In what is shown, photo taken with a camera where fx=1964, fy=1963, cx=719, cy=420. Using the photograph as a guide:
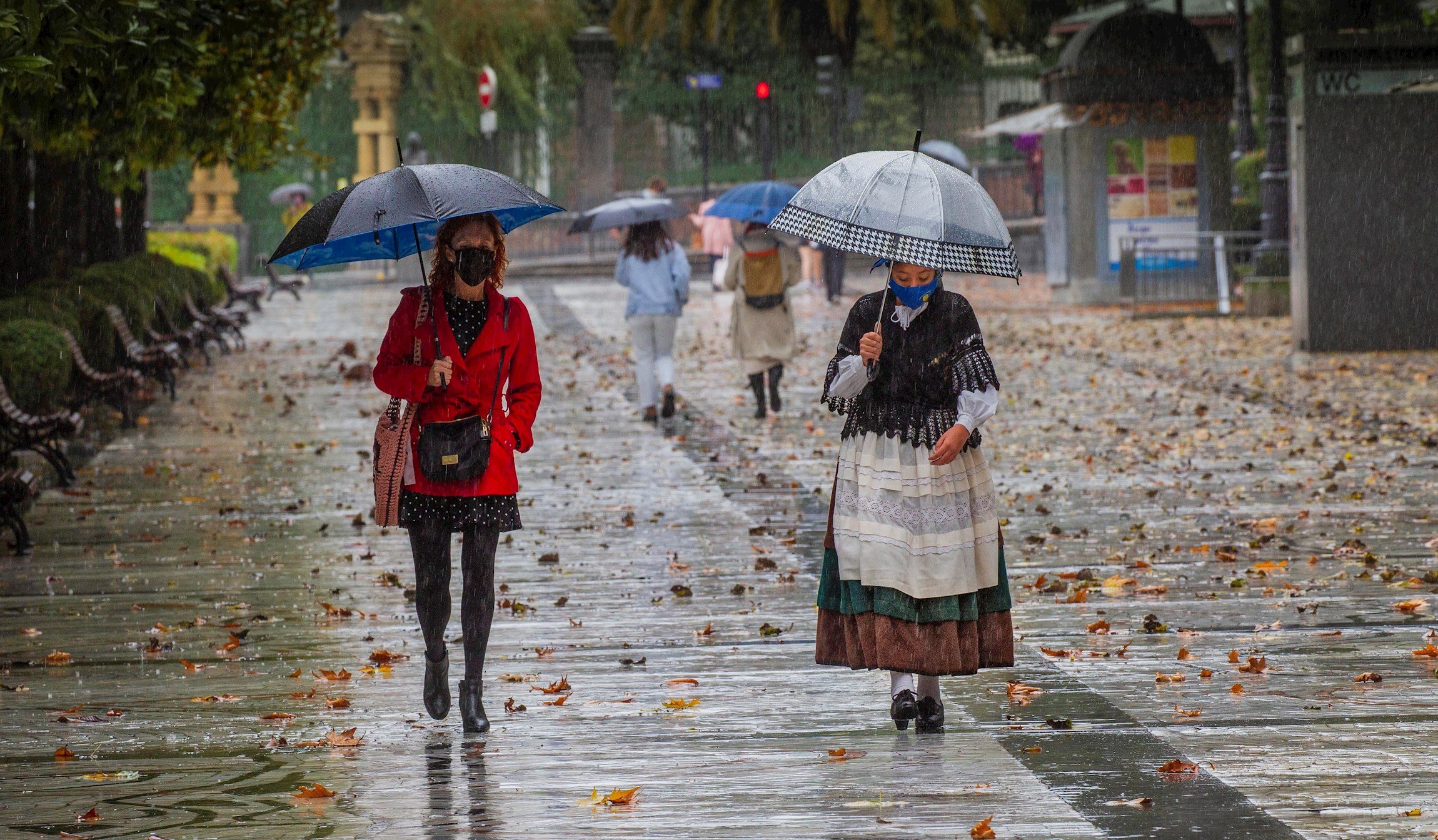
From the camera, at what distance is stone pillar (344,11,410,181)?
40.0 meters

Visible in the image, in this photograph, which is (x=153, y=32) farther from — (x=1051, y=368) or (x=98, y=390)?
(x=1051, y=368)

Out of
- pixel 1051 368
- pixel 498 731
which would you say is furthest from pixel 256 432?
pixel 498 731

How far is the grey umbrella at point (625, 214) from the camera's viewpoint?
47.8ft

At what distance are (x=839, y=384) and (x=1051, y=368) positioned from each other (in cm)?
1323

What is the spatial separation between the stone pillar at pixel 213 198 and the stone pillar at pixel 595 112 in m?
7.12

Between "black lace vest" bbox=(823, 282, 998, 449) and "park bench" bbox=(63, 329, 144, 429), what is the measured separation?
31.8ft

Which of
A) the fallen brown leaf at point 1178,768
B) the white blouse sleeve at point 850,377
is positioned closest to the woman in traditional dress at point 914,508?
the white blouse sleeve at point 850,377

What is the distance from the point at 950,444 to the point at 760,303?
Answer: 9.44m

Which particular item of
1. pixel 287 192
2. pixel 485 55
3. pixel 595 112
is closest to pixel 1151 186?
pixel 595 112

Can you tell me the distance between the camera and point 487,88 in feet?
126

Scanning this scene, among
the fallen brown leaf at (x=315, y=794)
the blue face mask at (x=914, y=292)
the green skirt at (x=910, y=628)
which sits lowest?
the fallen brown leaf at (x=315, y=794)

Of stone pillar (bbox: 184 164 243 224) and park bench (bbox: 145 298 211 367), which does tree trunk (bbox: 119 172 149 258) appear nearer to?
park bench (bbox: 145 298 211 367)

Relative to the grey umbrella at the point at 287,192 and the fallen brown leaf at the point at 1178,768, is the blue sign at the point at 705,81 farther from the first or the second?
the fallen brown leaf at the point at 1178,768

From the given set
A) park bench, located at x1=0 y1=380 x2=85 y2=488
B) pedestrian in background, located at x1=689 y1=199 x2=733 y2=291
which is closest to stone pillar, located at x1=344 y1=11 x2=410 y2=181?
pedestrian in background, located at x1=689 y1=199 x2=733 y2=291
